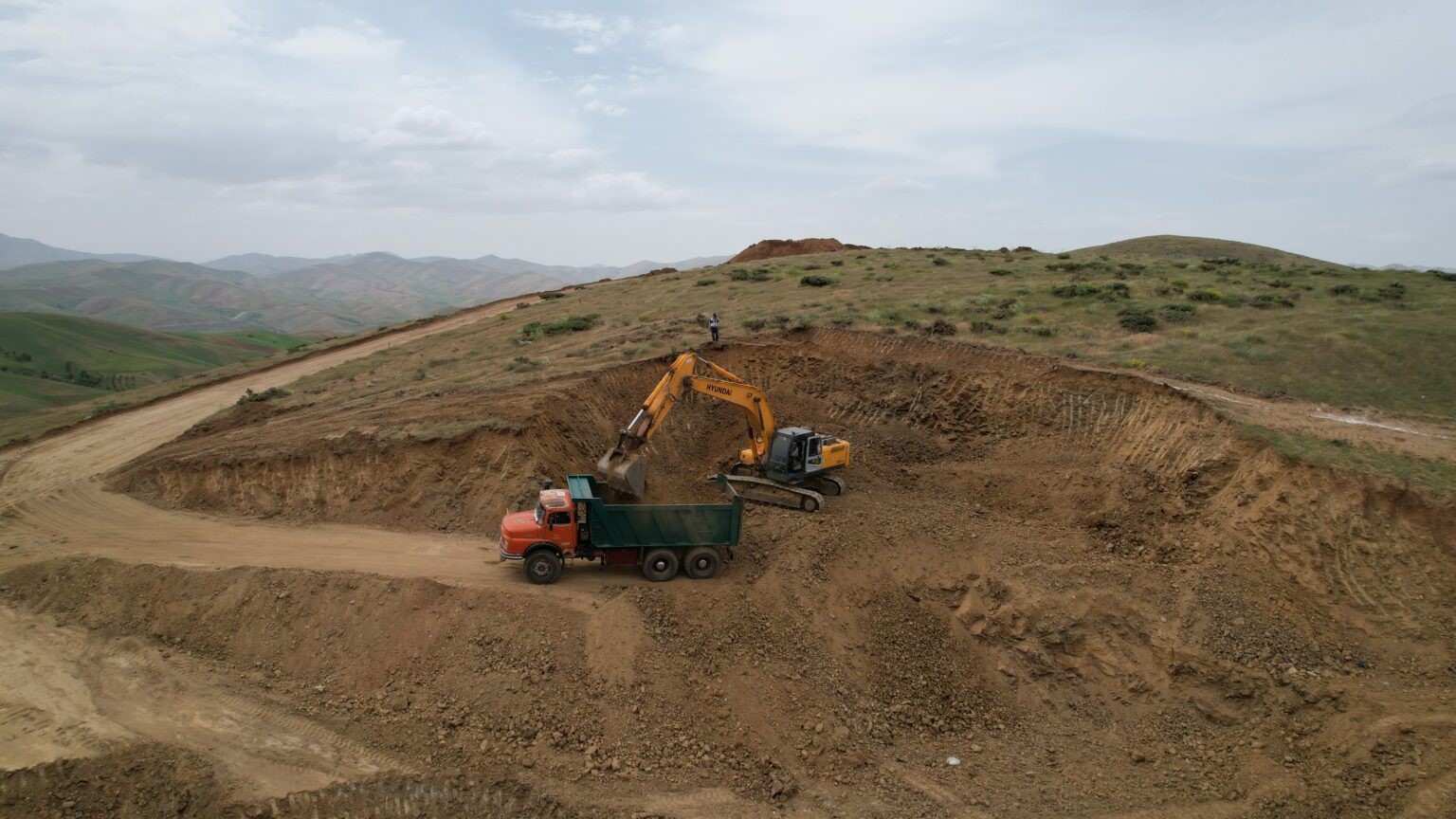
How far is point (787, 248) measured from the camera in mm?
59719

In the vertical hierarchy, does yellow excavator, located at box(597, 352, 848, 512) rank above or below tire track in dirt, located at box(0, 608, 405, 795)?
above

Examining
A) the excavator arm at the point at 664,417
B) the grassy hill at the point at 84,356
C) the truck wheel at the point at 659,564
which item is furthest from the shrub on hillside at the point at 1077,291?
the grassy hill at the point at 84,356

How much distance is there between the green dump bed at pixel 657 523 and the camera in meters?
15.7

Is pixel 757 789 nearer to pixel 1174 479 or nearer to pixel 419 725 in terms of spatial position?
pixel 419 725

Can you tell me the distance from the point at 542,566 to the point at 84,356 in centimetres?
7490

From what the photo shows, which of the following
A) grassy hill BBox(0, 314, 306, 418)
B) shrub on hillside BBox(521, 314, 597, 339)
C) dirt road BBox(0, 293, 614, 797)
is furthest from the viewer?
grassy hill BBox(0, 314, 306, 418)

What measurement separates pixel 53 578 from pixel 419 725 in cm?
1000

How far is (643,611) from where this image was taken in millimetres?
15047

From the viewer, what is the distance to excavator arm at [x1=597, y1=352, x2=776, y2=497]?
1759cm

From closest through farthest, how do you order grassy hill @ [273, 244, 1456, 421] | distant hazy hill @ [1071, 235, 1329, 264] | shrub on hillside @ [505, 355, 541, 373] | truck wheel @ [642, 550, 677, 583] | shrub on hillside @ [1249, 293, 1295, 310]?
truck wheel @ [642, 550, 677, 583] < grassy hill @ [273, 244, 1456, 421] < shrub on hillside @ [505, 355, 541, 373] < shrub on hillside @ [1249, 293, 1295, 310] < distant hazy hill @ [1071, 235, 1329, 264]

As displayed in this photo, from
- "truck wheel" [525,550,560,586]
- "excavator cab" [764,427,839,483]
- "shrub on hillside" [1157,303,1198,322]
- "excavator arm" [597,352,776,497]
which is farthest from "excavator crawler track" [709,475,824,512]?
"shrub on hillside" [1157,303,1198,322]

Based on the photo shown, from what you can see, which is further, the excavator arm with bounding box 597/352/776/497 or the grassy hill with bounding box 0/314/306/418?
the grassy hill with bounding box 0/314/306/418

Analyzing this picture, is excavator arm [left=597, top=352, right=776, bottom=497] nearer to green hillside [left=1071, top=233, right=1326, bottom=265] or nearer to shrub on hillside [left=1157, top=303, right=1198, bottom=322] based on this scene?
shrub on hillside [left=1157, top=303, right=1198, bottom=322]

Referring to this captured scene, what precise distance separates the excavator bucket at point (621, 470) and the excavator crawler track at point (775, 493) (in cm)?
296
